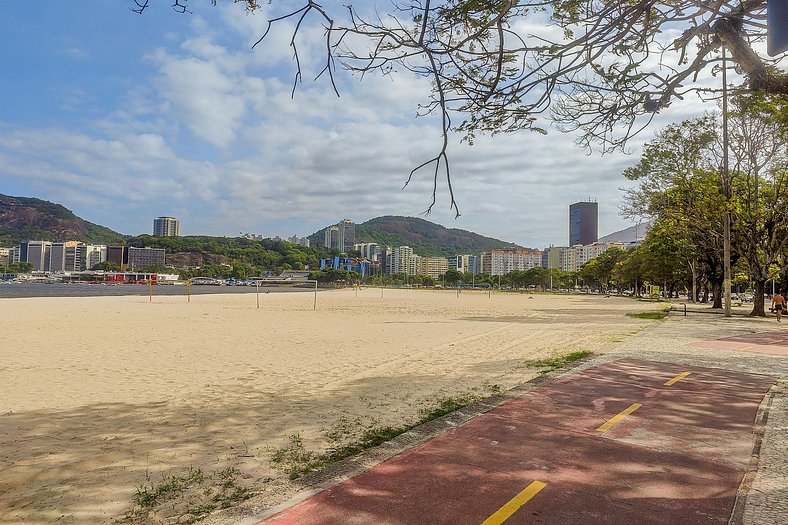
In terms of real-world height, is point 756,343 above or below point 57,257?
below

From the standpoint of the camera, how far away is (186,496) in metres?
3.54

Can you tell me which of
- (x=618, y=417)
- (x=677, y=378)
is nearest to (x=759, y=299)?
(x=677, y=378)

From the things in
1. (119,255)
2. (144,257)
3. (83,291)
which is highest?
(119,255)

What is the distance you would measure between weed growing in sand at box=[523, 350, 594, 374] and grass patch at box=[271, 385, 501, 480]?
3.43m

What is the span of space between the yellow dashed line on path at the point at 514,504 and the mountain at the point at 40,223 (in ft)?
700

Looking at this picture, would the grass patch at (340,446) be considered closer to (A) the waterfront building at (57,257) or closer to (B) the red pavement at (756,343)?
(B) the red pavement at (756,343)

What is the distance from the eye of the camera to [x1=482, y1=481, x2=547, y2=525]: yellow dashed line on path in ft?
10.2

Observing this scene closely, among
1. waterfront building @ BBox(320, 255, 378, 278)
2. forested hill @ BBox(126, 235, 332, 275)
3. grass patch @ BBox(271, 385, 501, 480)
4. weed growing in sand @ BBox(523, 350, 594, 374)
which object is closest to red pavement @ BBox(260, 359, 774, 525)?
grass patch @ BBox(271, 385, 501, 480)

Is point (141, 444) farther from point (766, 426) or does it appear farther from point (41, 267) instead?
point (41, 267)

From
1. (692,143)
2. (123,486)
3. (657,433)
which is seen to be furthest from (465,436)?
(692,143)

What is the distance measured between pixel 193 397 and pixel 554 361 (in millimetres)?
6861

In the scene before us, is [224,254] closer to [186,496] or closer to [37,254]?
[37,254]

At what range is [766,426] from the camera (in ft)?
17.4

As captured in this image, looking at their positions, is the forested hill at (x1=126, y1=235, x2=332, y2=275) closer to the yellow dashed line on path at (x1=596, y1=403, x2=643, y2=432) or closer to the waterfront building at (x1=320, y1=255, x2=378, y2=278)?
the waterfront building at (x1=320, y1=255, x2=378, y2=278)
